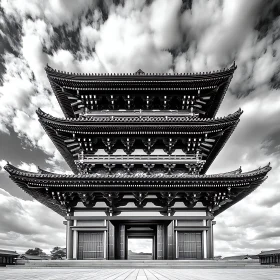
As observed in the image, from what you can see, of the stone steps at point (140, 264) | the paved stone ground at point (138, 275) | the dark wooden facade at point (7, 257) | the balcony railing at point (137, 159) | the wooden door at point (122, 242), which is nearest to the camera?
the paved stone ground at point (138, 275)

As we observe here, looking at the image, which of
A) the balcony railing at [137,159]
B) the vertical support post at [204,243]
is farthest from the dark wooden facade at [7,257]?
the vertical support post at [204,243]

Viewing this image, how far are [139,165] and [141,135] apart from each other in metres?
2.25

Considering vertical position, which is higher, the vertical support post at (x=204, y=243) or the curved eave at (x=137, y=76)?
the curved eave at (x=137, y=76)

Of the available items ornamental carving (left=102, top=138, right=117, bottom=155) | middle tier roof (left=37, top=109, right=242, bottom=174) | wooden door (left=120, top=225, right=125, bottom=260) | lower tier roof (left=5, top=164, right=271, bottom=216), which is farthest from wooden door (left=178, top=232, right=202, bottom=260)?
ornamental carving (left=102, top=138, right=117, bottom=155)

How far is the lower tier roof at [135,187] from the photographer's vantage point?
17203mm

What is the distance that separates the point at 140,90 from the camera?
21594mm

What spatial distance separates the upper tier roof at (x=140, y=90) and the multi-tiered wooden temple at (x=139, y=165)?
0.26 feet

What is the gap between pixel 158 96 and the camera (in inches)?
867

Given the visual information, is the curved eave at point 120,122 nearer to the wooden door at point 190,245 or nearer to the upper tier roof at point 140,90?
the upper tier roof at point 140,90

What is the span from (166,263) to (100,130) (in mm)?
9881

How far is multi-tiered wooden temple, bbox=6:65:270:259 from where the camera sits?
17516 mm

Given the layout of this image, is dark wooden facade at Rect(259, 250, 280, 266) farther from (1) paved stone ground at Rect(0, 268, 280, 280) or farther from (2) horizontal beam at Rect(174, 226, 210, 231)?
(1) paved stone ground at Rect(0, 268, 280, 280)

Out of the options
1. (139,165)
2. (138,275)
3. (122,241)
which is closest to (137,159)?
(139,165)

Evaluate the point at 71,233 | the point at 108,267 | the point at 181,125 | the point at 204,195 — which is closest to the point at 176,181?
the point at 204,195
